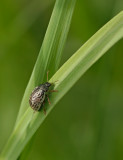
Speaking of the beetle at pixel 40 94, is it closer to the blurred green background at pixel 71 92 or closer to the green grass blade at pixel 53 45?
the green grass blade at pixel 53 45

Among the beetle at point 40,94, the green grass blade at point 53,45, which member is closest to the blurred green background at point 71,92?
the beetle at point 40,94

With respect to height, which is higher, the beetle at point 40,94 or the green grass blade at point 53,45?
the green grass blade at point 53,45

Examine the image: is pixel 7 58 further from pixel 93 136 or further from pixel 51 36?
pixel 51 36

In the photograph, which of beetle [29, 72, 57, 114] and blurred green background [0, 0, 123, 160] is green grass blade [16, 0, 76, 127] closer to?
beetle [29, 72, 57, 114]

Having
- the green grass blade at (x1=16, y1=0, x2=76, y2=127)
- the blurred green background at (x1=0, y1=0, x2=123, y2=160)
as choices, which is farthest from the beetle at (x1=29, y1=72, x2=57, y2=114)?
the blurred green background at (x1=0, y1=0, x2=123, y2=160)

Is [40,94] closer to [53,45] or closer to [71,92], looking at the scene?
[53,45]

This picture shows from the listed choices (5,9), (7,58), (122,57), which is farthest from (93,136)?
(5,9)

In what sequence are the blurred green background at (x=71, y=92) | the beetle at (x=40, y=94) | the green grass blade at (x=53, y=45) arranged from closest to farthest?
1. the green grass blade at (x=53, y=45)
2. the beetle at (x=40, y=94)
3. the blurred green background at (x=71, y=92)
